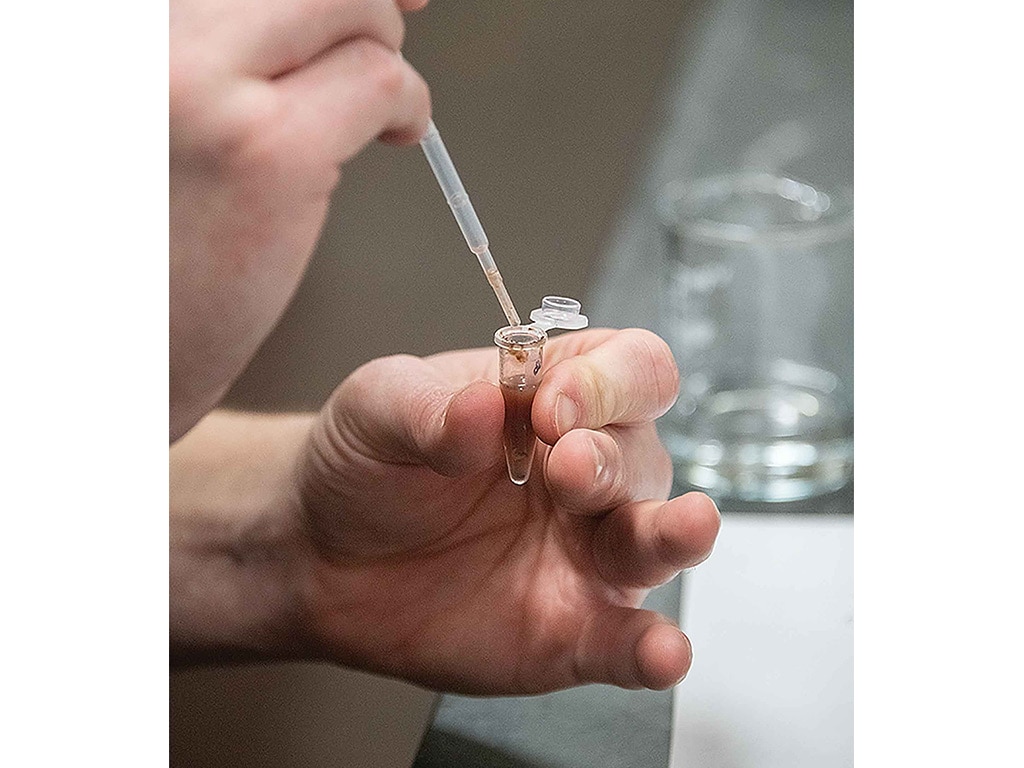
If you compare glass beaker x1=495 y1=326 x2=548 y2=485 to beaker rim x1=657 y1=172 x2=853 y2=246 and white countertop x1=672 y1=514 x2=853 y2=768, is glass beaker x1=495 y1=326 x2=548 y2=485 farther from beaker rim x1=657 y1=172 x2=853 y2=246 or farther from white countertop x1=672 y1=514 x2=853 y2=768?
beaker rim x1=657 y1=172 x2=853 y2=246

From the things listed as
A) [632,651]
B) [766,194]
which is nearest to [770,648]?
[632,651]

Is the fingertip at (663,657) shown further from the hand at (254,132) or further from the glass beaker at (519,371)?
the hand at (254,132)

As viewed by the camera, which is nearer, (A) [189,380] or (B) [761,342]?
(A) [189,380]

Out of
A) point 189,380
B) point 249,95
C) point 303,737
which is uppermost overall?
point 249,95
